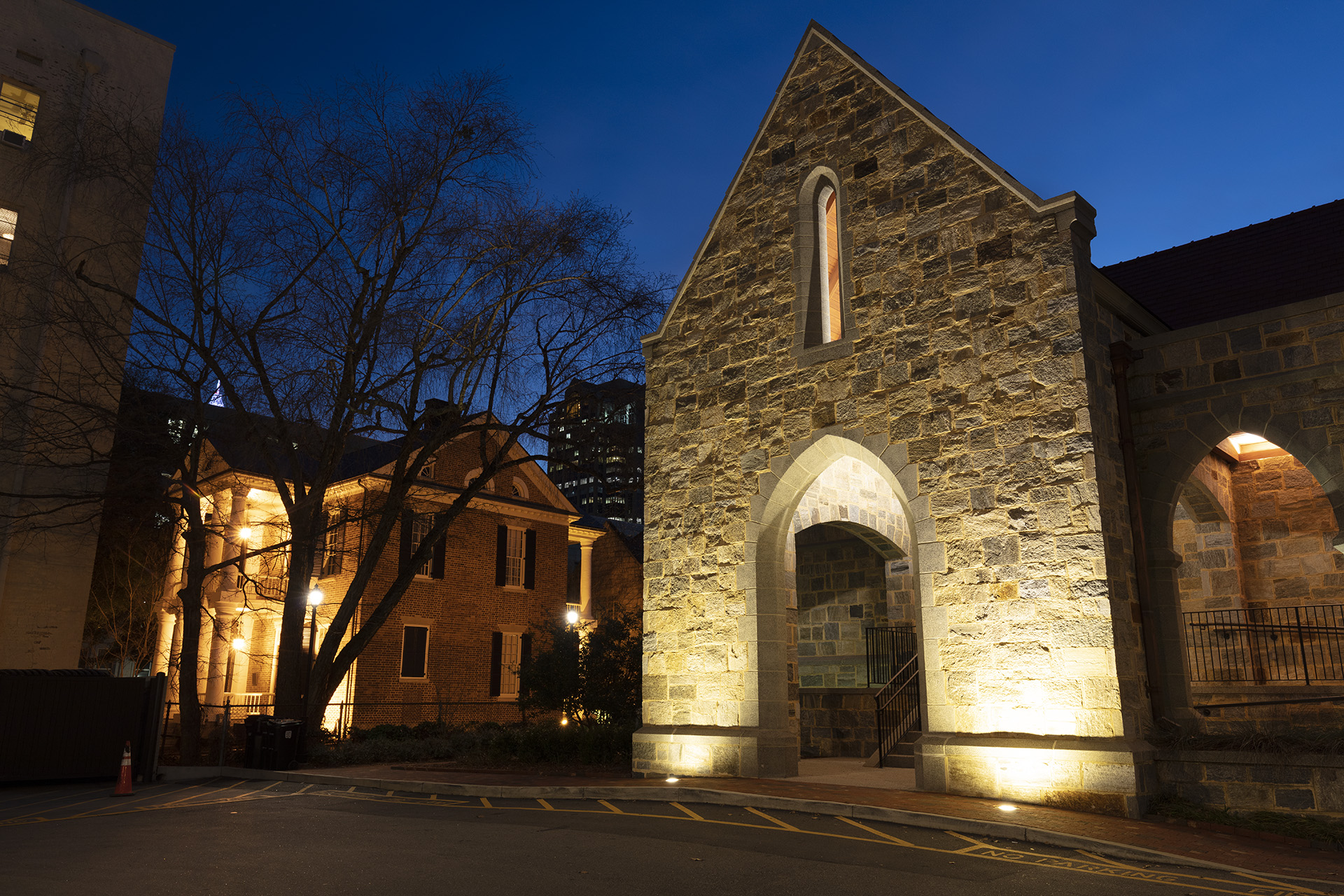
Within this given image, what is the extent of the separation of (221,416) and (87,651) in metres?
18.1

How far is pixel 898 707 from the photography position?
47.2ft

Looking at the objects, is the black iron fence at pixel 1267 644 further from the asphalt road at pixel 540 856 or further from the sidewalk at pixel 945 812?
the asphalt road at pixel 540 856

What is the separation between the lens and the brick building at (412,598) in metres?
22.5

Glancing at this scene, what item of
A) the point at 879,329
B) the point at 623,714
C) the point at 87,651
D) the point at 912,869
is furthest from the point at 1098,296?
the point at 87,651

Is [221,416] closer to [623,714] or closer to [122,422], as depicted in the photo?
[122,422]

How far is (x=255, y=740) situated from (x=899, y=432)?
1122 cm

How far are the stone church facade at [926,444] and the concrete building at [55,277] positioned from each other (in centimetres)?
1064

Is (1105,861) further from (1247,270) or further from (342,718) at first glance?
(342,718)

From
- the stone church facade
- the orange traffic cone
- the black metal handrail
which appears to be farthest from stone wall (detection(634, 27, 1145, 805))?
the orange traffic cone

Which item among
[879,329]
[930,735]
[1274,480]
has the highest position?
→ [879,329]

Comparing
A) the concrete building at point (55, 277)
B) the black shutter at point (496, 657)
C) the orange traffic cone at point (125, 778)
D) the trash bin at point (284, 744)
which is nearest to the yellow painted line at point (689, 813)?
the orange traffic cone at point (125, 778)

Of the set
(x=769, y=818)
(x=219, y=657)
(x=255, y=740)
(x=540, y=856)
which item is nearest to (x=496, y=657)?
(x=219, y=657)

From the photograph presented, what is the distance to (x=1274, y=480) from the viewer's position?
14.1 m

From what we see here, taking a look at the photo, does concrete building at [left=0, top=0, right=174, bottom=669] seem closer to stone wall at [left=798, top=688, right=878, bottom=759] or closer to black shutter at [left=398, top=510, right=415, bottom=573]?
black shutter at [left=398, top=510, right=415, bottom=573]
